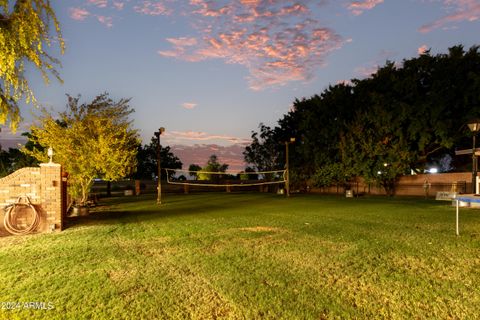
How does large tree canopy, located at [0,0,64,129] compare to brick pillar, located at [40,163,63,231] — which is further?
brick pillar, located at [40,163,63,231]

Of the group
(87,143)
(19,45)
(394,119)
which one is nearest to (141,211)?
(87,143)

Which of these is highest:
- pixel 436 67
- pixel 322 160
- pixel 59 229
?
pixel 436 67

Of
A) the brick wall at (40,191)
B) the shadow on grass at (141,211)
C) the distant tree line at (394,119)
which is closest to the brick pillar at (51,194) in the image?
the brick wall at (40,191)

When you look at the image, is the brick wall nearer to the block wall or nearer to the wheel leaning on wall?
the wheel leaning on wall

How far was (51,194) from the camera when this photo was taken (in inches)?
341

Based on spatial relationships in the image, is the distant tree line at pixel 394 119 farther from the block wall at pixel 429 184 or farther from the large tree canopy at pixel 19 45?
the large tree canopy at pixel 19 45

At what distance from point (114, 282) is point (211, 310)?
1.64 meters

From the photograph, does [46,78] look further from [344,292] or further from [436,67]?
[436,67]

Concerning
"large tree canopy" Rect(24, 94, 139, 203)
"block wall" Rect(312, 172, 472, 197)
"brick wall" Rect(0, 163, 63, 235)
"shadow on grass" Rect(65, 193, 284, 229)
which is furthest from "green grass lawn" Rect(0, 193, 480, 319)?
A: "block wall" Rect(312, 172, 472, 197)

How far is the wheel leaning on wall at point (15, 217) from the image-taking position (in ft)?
27.1

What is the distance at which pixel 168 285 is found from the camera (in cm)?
433

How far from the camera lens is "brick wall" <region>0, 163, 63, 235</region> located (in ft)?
27.7

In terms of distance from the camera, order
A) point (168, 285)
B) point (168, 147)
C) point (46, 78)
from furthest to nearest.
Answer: point (168, 147) < point (46, 78) < point (168, 285)

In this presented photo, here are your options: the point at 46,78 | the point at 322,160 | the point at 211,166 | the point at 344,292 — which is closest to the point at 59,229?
the point at 46,78
